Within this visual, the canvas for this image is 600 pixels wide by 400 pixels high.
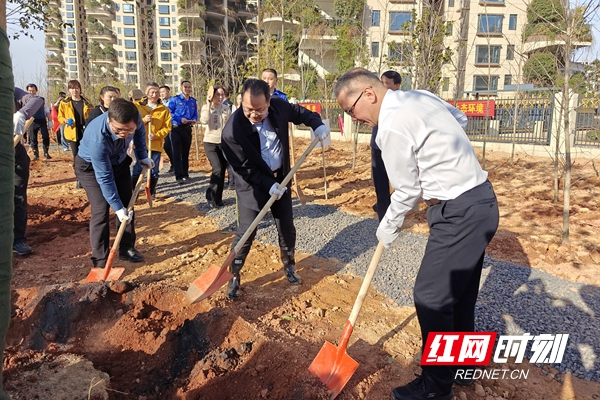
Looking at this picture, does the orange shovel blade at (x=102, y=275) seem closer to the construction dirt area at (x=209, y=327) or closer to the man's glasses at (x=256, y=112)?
the construction dirt area at (x=209, y=327)

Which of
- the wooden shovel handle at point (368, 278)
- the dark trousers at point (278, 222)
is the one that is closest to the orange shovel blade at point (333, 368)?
the wooden shovel handle at point (368, 278)

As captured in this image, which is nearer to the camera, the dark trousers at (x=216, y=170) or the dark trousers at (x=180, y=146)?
the dark trousers at (x=216, y=170)

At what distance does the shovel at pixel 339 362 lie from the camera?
2328 mm

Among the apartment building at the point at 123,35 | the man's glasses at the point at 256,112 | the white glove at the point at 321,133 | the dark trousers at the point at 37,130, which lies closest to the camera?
the man's glasses at the point at 256,112

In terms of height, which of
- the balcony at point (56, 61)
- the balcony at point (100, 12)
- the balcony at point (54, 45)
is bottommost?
the balcony at point (56, 61)

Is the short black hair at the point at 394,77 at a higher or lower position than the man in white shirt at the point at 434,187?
higher

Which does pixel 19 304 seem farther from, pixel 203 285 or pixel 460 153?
pixel 460 153

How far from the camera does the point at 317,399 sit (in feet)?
7.24

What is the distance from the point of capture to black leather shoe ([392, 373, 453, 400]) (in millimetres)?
2203

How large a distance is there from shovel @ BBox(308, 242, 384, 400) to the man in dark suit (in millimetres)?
1293

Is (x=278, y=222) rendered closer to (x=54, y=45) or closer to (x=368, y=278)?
(x=368, y=278)

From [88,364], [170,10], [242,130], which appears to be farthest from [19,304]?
[170,10]

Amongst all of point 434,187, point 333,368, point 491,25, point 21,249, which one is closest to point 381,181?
point 434,187

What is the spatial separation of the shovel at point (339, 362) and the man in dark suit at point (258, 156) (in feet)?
4.24
